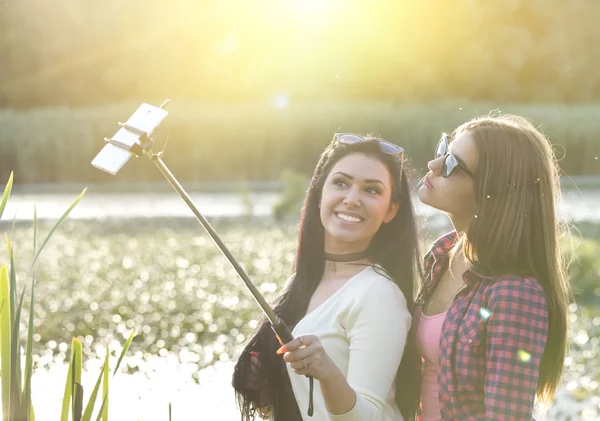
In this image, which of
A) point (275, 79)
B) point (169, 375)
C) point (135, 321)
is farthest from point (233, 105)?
point (169, 375)

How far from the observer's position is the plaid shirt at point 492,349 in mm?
2369

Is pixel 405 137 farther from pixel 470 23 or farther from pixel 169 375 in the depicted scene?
pixel 169 375

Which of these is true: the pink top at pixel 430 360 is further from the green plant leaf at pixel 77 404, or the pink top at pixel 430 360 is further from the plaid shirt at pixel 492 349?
the green plant leaf at pixel 77 404

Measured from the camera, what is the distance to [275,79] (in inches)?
1094

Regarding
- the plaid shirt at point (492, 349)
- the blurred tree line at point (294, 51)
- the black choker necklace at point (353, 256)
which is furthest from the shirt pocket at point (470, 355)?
the blurred tree line at point (294, 51)

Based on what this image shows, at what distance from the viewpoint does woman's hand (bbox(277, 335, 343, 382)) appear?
6.98 feet

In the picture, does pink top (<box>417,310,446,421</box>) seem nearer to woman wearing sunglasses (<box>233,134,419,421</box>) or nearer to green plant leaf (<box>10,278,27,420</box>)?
woman wearing sunglasses (<box>233,134,419,421</box>)

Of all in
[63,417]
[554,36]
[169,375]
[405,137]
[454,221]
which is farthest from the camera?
[554,36]

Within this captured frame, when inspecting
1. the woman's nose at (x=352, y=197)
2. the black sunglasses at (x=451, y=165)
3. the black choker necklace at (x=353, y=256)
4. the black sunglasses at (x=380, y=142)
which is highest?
the black sunglasses at (x=380, y=142)

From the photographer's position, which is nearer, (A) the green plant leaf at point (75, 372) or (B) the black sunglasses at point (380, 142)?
(A) the green plant leaf at point (75, 372)

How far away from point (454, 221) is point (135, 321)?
5.85m

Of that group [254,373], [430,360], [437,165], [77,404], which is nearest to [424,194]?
[437,165]

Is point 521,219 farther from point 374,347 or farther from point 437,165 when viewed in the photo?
point 374,347

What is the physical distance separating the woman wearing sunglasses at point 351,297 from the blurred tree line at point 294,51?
2401cm
